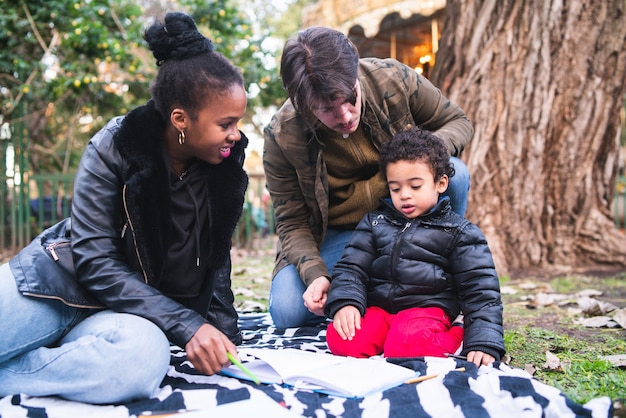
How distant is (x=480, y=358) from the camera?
203cm

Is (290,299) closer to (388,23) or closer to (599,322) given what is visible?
(599,322)

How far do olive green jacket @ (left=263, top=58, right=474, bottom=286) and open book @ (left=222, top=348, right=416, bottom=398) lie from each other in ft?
2.18

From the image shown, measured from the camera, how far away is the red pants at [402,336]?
2199mm

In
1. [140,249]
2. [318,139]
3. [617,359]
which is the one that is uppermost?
[318,139]

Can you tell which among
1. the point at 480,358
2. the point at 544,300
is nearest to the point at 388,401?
the point at 480,358

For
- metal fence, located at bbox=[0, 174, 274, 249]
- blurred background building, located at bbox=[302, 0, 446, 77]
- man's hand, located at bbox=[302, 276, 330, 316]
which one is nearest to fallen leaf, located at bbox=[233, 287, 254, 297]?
man's hand, located at bbox=[302, 276, 330, 316]

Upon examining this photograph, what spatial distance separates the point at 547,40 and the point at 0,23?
249 inches

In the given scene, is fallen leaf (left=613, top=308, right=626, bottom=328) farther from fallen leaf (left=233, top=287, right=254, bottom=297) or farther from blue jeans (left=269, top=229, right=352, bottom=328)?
fallen leaf (left=233, top=287, right=254, bottom=297)

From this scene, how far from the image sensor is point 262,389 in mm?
1842

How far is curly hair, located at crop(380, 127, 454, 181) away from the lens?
2.40 metres

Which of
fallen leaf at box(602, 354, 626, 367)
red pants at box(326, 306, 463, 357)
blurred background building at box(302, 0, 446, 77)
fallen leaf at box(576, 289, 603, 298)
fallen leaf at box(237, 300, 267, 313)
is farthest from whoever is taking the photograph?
blurred background building at box(302, 0, 446, 77)

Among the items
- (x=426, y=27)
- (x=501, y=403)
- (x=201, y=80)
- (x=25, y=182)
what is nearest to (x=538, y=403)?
(x=501, y=403)

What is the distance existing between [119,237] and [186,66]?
2.10ft

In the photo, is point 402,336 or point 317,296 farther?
point 317,296
